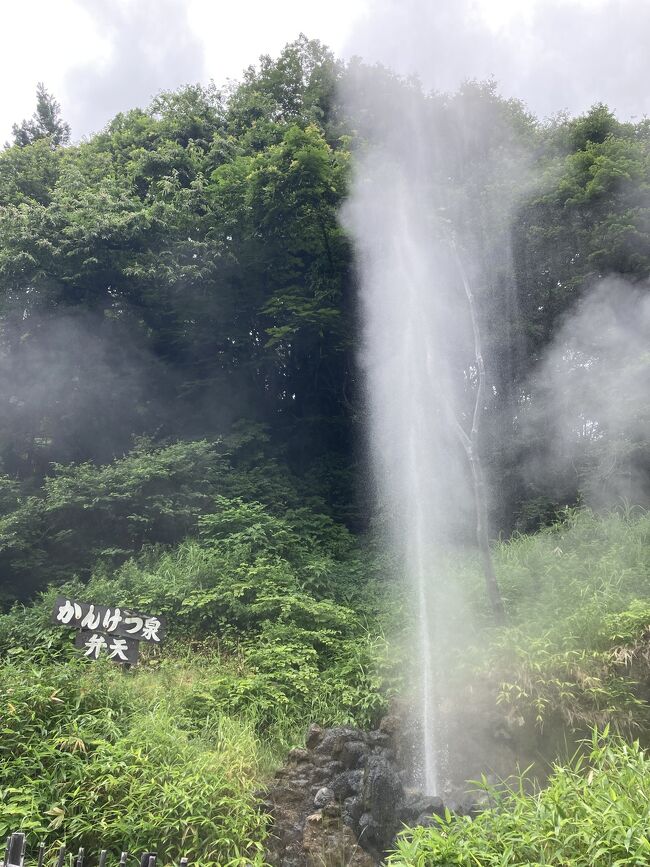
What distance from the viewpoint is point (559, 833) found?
11.2 ft

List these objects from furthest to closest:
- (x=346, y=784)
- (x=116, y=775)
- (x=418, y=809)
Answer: (x=346, y=784), (x=418, y=809), (x=116, y=775)

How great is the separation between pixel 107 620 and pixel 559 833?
4.56 m

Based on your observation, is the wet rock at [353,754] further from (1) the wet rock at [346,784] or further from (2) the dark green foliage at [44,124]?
(2) the dark green foliage at [44,124]

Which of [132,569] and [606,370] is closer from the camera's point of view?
[132,569]

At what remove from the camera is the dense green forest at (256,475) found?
4.80 meters

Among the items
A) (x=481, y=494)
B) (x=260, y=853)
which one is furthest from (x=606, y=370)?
(x=260, y=853)

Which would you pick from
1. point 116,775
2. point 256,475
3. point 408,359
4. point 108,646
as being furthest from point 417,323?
point 116,775

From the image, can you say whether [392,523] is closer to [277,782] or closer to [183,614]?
[183,614]

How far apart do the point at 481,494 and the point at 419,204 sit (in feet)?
22.0

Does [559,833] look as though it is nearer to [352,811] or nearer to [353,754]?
[352,811]

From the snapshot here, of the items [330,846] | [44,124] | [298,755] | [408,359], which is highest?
[44,124]

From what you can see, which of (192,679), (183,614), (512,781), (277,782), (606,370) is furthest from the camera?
(606,370)

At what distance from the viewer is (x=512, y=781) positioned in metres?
5.92

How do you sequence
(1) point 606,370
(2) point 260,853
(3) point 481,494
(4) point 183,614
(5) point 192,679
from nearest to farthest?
(2) point 260,853, (5) point 192,679, (4) point 183,614, (3) point 481,494, (1) point 606,370
